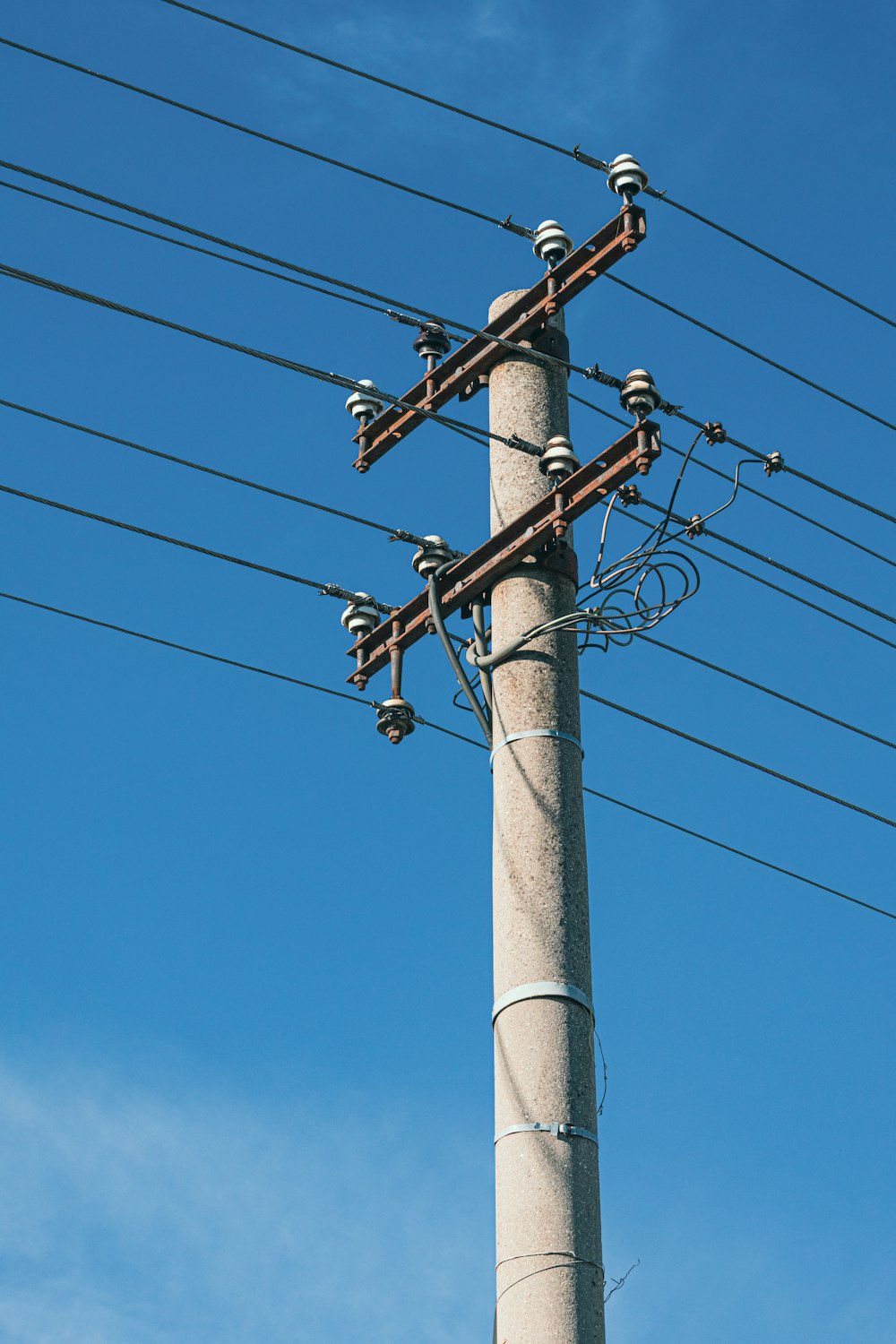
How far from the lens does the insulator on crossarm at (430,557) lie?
9102 mm

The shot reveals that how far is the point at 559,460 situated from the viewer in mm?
8648

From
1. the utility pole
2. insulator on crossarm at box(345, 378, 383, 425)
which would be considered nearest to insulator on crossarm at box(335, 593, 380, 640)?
the utility pole

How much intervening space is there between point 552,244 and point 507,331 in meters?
0.49

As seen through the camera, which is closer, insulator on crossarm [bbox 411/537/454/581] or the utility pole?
the utility pole

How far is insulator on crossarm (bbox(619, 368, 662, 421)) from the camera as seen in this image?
8586 mm

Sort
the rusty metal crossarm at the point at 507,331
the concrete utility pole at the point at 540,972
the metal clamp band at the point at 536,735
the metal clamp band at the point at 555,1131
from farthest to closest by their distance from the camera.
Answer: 1. the rusty metal crossarm at the point at 507,331
2. the metal clamp band at the point at 536,735
3. the metal clamp band at the point at 555,1131
4. the concrete utility pole at the point at 540,972

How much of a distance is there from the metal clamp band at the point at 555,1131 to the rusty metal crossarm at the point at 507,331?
389 cm

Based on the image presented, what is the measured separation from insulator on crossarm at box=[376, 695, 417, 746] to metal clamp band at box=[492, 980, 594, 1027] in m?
2.03

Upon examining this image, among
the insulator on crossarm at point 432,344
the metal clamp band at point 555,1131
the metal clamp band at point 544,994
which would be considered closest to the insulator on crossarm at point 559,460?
the insulator on crossarm at point 432,344

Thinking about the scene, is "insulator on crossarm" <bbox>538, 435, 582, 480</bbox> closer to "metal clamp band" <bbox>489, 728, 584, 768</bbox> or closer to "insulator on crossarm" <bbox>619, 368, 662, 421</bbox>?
"insulator on crossarm" <bbox>619, 368, 662, 421</bbox>

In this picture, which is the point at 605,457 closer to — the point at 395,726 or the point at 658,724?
the point at 395,726

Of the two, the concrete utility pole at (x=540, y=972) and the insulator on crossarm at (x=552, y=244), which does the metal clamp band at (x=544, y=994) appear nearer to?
the concrete utility pole at (x=540, y=972)

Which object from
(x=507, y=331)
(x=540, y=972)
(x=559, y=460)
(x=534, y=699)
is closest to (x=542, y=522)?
(x=559, y=460)

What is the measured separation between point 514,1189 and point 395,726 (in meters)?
2.79
